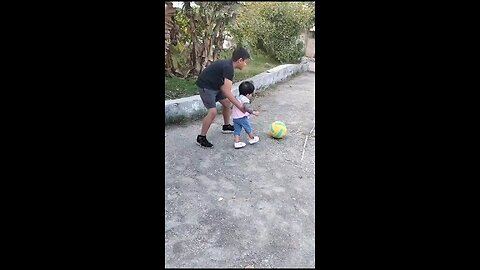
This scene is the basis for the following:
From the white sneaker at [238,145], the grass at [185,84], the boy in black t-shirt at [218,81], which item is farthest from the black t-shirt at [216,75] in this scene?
the grass at [185,84]

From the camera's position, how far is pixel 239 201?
2.77m

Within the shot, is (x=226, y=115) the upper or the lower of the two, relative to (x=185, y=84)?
lower

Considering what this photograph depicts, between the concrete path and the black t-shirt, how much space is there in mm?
687

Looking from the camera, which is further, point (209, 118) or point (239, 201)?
point (209, 118)

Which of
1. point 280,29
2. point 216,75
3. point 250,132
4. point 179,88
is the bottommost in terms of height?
point 250,132

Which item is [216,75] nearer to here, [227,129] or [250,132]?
[250,132]

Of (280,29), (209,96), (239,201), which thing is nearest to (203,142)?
(209,96)

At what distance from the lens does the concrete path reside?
2072mm

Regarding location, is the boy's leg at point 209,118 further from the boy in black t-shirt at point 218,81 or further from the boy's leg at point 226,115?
the boy's leg at point 226,115

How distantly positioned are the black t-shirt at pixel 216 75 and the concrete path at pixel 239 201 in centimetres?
69

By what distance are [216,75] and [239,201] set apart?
1.43 m
